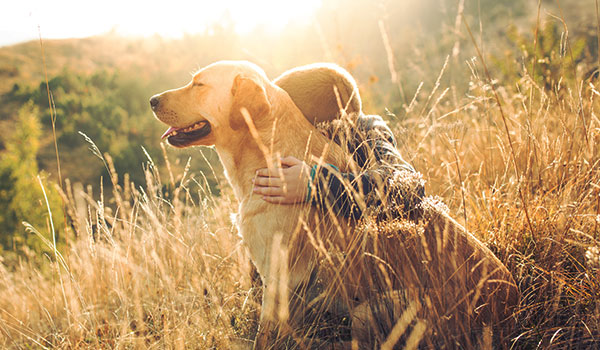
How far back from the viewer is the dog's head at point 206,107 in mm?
2195

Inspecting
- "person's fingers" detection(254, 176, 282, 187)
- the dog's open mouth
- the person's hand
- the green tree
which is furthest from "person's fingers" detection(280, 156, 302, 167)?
the green tree

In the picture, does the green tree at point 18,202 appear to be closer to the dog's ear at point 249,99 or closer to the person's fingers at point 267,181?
the dog's ear at point 249,99

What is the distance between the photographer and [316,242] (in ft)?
5.93

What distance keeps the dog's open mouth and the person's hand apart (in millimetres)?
519

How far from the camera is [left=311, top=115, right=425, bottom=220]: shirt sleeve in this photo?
1.53 meters

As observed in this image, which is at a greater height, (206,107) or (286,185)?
(206,107)

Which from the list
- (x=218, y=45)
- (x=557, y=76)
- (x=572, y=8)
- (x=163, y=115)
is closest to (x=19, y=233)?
(x=163, y=115)

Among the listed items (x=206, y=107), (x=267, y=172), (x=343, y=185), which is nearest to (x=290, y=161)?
(x=267, y=172)

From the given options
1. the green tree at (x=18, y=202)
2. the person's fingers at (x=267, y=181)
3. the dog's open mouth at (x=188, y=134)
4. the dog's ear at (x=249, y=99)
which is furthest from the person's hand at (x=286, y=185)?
the green tree at (x=18, y=202)

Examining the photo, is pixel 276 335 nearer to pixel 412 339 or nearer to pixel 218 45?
pixel 412 339

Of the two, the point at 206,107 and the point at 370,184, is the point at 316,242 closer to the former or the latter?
the point at 370,184

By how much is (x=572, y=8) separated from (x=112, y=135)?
69.9 feet

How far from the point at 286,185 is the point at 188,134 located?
2.65 feet

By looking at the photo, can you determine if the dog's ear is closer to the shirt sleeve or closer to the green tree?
the shirt sleeve
